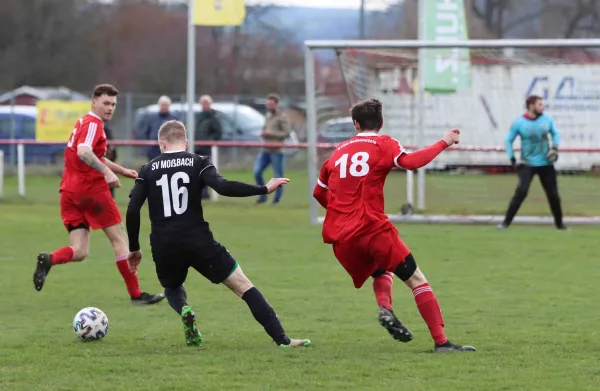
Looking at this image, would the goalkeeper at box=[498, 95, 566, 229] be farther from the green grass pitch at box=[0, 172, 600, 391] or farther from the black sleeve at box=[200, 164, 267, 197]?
the black sleeve at box=[200, 164, 267, 197]

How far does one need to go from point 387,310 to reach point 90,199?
364 cm

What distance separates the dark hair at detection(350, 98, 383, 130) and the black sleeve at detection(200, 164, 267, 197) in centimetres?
80

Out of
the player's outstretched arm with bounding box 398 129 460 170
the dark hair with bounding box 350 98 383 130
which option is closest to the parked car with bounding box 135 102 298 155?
the dark hair with bounding box 350 98 383 130

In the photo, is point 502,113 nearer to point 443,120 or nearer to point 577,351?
point 443,120

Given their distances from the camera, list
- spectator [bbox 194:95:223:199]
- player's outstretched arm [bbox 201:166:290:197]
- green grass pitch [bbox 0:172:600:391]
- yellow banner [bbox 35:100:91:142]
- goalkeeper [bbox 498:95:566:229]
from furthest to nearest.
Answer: yellow banner [bbox 35:100:91:142] → spectator [bbox 194:95:223:199] → goalkeeper [bbox 498:95:566:229] → player's outstretched arm [bbox 201:166:290:197] → green grass pitch [bbox 0:172:600:391]

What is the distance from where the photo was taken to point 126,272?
32.7ft

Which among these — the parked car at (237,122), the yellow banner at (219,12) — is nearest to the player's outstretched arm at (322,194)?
the yellow banner at (219,12)

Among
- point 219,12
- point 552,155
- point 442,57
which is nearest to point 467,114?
point 442,57

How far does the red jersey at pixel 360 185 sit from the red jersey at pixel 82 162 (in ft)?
9.55

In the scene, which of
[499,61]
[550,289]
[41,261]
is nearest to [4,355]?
[41,261]

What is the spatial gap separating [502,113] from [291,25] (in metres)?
39.5

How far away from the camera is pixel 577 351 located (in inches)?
287

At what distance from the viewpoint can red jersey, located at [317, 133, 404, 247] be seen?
7.26 metres

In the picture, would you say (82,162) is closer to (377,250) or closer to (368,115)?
(368,115)
